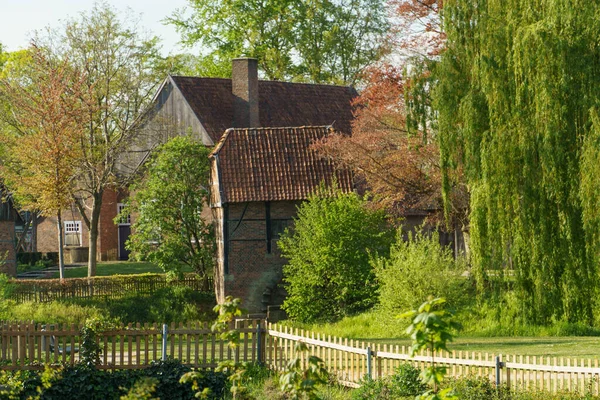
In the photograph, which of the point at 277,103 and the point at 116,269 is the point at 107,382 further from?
the point at 277,103

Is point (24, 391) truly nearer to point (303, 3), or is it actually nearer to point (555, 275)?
point (555, 275)

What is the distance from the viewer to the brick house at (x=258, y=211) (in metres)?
31.9

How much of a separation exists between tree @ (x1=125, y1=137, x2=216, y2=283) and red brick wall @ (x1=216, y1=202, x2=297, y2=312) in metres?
2.78

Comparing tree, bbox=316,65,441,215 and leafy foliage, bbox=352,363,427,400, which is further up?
tree, bbox=316,65,441,215

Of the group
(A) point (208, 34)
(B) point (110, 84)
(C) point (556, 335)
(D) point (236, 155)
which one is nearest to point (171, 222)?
(D) point (236, 155)

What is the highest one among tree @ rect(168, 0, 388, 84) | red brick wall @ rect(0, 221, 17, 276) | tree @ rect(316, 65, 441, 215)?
tree @ rect(168, 0, 388, 84)

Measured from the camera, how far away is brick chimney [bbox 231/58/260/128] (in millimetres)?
41719

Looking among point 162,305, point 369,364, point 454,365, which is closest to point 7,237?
point 162,305

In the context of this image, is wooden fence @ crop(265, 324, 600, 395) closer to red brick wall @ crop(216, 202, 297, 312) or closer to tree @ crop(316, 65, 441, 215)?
tree @ crop(316, 65, 441, 215)

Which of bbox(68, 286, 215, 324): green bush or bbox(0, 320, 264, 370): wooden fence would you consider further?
bbox(68, 286, 215, 324): green bush

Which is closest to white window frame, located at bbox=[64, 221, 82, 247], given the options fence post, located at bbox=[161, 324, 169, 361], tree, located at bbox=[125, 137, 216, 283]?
tree, located at bbox=[125, 137, 216, 283]

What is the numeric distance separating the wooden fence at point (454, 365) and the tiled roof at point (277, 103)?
23.3m

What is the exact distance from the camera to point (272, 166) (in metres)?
32.7

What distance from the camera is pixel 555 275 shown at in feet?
69.1
